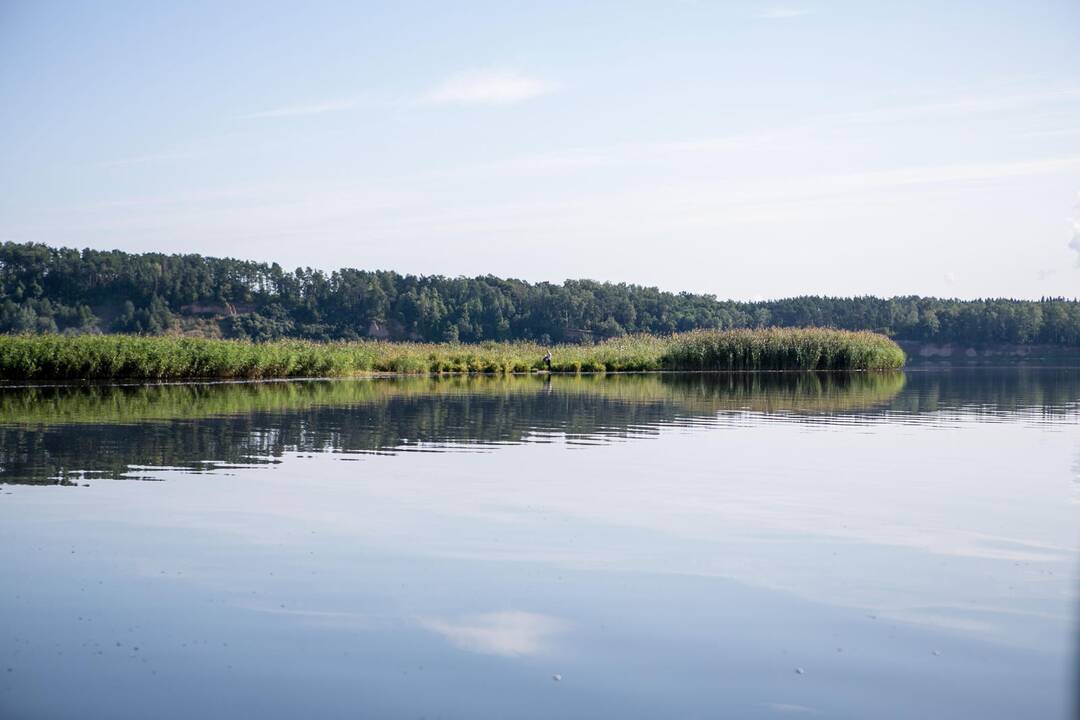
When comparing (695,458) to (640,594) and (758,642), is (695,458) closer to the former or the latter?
(640,594)

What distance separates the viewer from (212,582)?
7516 millimetres

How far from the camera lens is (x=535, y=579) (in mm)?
7609

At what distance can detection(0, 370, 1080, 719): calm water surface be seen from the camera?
546cm

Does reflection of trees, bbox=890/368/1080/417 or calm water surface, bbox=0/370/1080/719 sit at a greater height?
reflection of trees, bbox=890/368/1080/417

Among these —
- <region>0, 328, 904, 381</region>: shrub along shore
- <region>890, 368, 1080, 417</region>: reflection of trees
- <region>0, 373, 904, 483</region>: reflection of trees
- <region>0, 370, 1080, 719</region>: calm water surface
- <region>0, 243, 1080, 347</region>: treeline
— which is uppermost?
<region>0, 243, 1080, 347</region>: treeline

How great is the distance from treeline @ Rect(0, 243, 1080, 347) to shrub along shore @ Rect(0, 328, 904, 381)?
171 feet

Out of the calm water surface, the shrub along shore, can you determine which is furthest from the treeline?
the calm water surface

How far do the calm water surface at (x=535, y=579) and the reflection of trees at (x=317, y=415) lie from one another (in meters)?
0.23

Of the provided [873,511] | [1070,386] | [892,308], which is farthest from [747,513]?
[892,308]

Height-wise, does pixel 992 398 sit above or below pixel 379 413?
above

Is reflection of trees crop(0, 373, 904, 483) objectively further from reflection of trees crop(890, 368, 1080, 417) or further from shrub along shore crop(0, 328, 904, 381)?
shrub along shore crop(0, 328, 904, 381)

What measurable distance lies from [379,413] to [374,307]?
290ft

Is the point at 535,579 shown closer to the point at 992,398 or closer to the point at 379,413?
the point at 379,413

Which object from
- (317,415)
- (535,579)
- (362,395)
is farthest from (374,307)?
(535,579)
